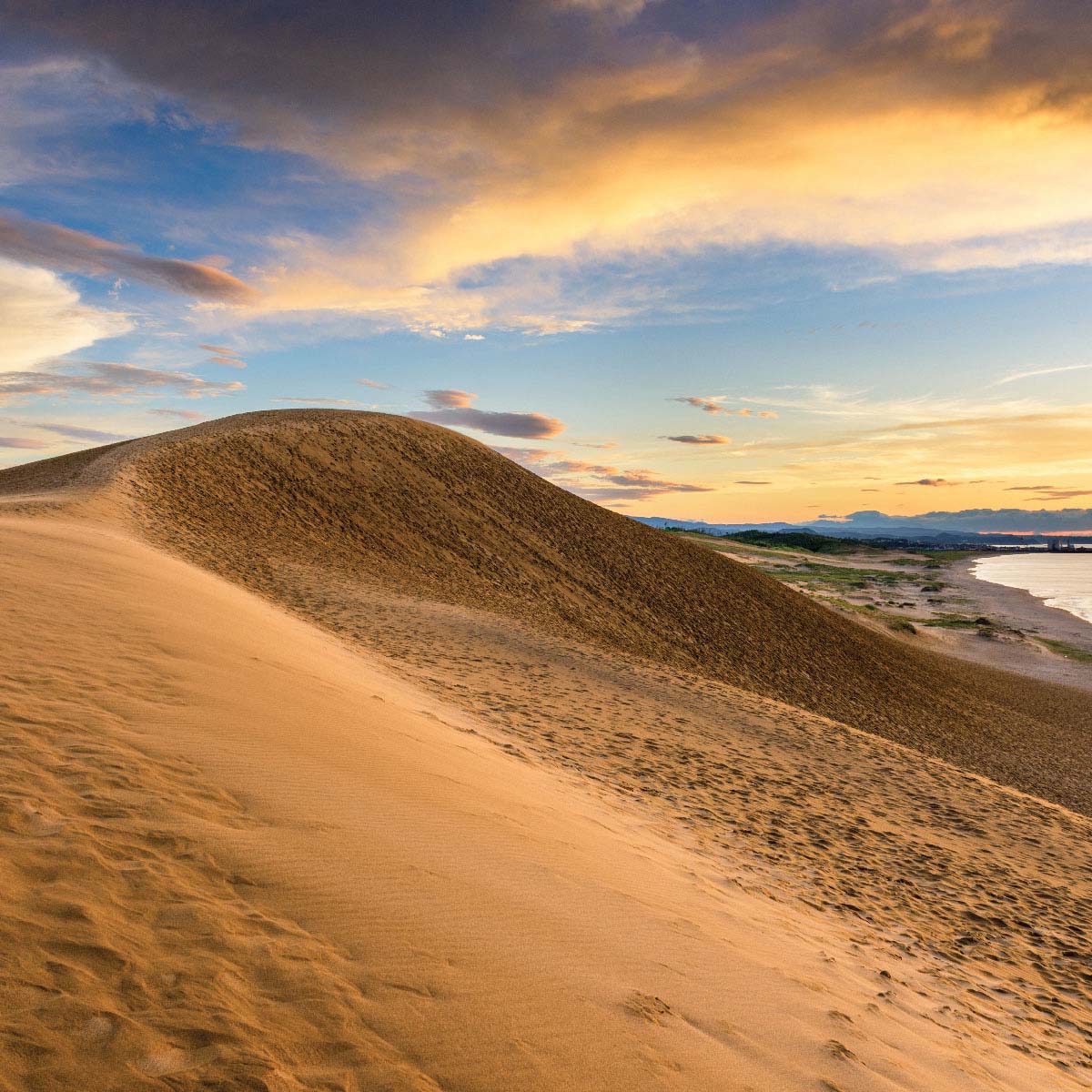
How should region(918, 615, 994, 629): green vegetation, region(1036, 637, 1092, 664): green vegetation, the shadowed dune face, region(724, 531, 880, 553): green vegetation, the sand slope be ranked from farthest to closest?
region(724, 531, 880, 553): green vegetation < region(918, 615, 994, 629): green vegetation < region(1036, 637, 1092, 664): green vegetation < the shadowed dune face < the sand slope

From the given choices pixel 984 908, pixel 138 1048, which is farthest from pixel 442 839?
pixel 984 908

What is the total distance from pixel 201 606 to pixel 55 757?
7.30 m

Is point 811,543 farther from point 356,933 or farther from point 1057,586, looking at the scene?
point 356,933

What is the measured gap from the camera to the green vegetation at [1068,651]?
4331cm

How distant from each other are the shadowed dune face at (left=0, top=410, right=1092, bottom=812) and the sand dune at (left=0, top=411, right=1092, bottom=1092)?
5.65 m

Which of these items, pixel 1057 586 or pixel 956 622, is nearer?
pixel 956 622

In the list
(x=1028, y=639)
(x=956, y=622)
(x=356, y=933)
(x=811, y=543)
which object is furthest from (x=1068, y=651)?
(x=811, y=543)

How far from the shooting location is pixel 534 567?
101 feet

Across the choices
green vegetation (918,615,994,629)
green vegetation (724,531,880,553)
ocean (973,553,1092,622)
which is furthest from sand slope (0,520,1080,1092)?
green vegetation (724,531,880,553)

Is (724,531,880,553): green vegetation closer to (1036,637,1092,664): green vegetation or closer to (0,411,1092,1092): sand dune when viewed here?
(1036,637,1092,664): green vegetation

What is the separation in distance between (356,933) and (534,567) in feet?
88.1

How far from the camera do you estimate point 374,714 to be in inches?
369

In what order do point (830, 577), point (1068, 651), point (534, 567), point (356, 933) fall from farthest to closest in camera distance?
point (830, 577) < point (1068, 651) < point (534, 567) < point (356, 933)

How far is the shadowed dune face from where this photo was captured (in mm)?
23484
